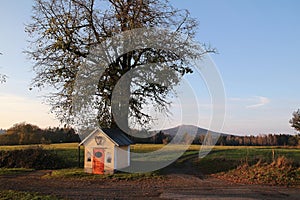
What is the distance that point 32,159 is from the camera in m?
25.4

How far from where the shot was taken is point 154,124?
23.5 metres

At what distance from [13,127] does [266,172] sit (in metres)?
40.7

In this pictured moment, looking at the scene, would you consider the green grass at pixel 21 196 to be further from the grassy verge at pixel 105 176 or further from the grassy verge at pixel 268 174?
the grassy verge at pixel 268 174

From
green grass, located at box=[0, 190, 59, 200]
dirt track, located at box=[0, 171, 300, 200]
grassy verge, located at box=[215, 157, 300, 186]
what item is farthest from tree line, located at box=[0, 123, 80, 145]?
green grass, located at box=[0, 190, 59, 200]

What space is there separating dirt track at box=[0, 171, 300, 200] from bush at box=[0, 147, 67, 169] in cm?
738

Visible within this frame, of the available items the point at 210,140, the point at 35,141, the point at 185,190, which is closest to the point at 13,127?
the point at 35,141

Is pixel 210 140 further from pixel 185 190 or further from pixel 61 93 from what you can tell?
pixel 185 190

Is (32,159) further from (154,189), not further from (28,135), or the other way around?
(28,135)

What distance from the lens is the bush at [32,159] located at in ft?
82.3

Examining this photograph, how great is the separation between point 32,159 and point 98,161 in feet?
26.5

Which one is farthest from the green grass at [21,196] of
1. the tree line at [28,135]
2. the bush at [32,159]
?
the tree line at [28,135]

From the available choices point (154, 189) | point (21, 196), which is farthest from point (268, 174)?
point (21, 196)

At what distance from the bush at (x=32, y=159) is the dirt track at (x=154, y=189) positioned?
7376 millimetres

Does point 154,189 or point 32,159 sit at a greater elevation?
point 32,159
